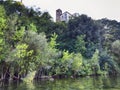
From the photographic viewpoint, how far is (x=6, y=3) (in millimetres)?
60781

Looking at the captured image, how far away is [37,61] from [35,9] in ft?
71.1

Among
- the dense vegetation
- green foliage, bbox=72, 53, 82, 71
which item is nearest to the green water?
the dense vegetation

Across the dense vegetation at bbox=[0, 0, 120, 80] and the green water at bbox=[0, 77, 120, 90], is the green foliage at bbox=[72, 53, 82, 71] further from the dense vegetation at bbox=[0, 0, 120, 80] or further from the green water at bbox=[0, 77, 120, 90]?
the green water at bbox=[0, 77, 120, 90]

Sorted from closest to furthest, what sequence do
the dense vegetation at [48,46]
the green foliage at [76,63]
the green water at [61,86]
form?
the green water at [61,86], the dense vegetation at [48,46], the green foliage at [76,63]

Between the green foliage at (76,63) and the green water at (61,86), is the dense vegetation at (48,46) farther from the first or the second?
Result: the green water at (61,86)

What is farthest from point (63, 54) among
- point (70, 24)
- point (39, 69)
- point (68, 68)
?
point (70, 24)

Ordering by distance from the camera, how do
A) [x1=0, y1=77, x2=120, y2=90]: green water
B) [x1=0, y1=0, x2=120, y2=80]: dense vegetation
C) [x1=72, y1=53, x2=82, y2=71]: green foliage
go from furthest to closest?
[x1=72, y1=53, x2=82, y2=71]: green foliage → [x1=0, y1=0, x2=120, y2=80]: dense vegetation → [x1=0, y1=77, x2=120, y2=90]: green water

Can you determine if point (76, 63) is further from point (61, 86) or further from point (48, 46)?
point (61, 86)

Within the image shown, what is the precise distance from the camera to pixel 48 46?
5416 cm

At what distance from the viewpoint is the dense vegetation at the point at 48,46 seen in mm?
47188

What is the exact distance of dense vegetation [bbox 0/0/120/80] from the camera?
155 feet

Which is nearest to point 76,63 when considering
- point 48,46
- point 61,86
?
point 48,46

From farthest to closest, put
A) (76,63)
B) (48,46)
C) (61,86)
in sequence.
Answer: (76,63) < (48,46) < (61,86)

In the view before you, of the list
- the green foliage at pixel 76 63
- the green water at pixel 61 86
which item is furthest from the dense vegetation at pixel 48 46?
the green water at pixel 61 86
